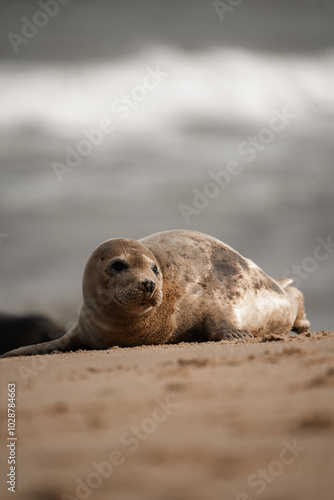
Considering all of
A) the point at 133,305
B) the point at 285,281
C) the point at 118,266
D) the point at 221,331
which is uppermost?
the point at 118,266

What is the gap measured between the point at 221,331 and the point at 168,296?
69 cm

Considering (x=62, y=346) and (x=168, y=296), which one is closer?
(x=168, y=296)

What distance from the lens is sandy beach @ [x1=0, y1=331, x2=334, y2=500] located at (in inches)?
55.5

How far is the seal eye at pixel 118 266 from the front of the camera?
595 cm

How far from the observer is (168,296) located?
641cm

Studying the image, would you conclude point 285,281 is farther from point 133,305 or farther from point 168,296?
point 133,305

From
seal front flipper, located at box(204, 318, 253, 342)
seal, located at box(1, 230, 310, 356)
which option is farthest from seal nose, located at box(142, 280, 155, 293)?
seal front flipper, located at box(204, 318, 253, 342)

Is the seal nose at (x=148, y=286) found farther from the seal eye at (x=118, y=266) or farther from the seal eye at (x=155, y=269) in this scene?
the seal eye at (x=155, y=269)

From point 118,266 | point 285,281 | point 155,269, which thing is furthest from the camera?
point 285,281

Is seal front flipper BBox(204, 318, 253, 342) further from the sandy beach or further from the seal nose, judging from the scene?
the sandy beach

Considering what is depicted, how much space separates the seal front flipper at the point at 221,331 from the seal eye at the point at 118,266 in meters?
1.13

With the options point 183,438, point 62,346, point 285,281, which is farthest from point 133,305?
point 285,281

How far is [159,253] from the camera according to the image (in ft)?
21.7

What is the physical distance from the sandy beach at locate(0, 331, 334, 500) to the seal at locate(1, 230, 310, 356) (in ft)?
10.9
